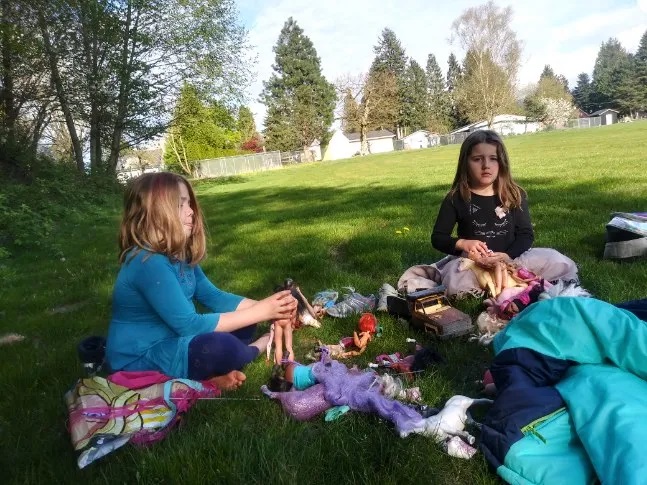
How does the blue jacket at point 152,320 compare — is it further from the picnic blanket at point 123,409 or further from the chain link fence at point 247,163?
the chain link fence at point 247,163

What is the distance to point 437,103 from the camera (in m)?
76.9

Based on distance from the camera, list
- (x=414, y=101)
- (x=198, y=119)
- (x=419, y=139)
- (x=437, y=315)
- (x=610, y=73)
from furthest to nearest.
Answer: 1. (x=610, y=73)
2. (x=419, y=139)
3. (x=414, y=101)
4. (x=198, y=119)
5. (x=437, y=315)

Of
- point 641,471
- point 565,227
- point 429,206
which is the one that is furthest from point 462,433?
point 429,206

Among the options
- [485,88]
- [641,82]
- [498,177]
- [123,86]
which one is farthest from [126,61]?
[641,82]

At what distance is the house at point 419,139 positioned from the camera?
240 feet

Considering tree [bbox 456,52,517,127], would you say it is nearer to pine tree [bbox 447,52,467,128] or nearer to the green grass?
pine tree [bbox 447,52,467,128]

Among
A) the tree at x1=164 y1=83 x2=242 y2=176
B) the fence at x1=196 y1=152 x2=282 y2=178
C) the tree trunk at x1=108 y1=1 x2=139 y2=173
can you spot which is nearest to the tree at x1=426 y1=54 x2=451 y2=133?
the fence at x1=196 y1=152 x2=282 y2=178

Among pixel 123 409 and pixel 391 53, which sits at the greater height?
pixel 391 53

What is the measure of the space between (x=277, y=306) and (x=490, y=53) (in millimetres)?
57916

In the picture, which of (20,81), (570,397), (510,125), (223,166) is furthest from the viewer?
(510,125)

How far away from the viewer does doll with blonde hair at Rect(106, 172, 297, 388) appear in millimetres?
2504

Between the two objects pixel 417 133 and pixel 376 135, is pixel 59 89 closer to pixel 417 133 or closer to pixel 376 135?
pixel 417 133

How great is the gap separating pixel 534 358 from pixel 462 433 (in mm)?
417

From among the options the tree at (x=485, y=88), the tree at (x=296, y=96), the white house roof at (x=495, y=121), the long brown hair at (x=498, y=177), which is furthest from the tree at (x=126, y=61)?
the white house roof at (x=495, y=121)
